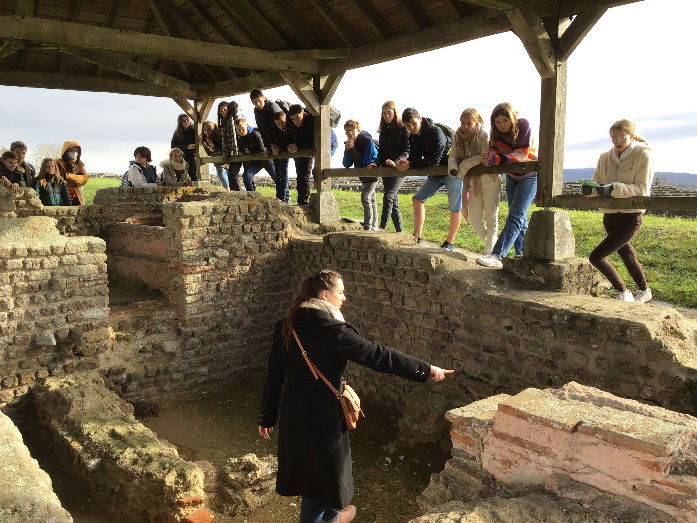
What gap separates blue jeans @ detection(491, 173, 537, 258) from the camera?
6062 mm

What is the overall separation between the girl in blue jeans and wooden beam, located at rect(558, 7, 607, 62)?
2.48 feet

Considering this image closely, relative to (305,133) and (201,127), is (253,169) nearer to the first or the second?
(305,133)

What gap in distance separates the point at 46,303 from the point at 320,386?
3.87 m

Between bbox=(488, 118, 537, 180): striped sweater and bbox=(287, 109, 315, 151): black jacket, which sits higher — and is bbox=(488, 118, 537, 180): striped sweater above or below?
below

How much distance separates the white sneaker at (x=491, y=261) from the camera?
5992 mm

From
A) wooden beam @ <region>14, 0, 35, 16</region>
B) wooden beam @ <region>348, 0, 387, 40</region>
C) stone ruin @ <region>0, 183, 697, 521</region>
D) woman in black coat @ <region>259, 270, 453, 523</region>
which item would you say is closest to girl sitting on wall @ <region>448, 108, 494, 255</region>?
stone ruin @ <region>0, 183, 697, 521</region>

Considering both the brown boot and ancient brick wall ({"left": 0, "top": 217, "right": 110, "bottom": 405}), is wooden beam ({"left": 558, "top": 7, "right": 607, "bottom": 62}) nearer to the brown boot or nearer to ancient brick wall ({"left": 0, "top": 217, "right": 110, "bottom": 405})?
the brown boot

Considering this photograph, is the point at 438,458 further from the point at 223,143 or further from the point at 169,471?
the point at 223,143

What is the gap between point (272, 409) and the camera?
3.93 metres

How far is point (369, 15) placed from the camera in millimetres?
7406

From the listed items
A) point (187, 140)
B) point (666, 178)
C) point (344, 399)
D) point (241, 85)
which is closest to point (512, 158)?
point (344, 399)

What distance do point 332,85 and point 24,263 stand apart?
5.21 metres

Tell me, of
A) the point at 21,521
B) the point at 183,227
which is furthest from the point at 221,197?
the point at 21,521

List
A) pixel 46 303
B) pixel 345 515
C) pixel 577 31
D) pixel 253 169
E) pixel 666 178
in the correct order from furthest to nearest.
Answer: pixel 666 178 < pixel 253 169 < pixel 46 303 < pixel 577 31 < pixel 345 515
